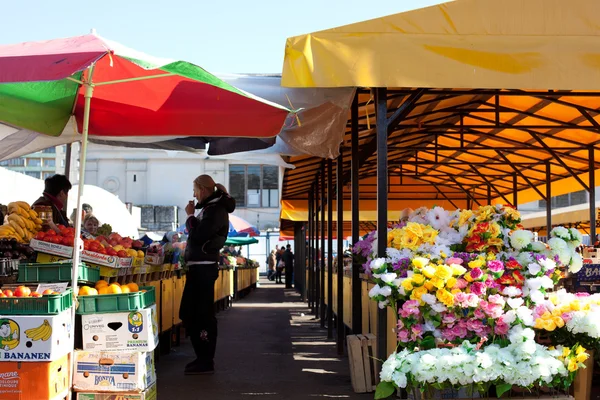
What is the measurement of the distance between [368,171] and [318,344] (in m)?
8.52

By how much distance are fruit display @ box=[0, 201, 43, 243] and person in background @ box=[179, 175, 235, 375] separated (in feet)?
5.26

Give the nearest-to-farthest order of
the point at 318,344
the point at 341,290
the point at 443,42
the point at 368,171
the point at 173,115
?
the point at 443,42 < the point at 173,115 < the point at 341,290 < the point at 318,344 < the point at 368,171

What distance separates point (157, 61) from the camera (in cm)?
555

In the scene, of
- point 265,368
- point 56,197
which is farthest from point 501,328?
point 56,197

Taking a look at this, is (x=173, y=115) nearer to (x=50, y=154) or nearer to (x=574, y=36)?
(x=574, y=36)

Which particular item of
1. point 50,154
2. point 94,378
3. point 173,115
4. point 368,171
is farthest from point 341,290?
point 50,154

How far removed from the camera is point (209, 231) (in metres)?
8.52

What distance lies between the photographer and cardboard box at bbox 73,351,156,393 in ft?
18.4

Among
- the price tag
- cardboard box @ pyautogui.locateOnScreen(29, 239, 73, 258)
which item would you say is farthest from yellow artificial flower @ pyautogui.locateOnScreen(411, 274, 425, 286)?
cardboard box @ pyautogui.locateOnScreen(29, 239, 73, 258)

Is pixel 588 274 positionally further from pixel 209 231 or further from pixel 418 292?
pixel 209 231

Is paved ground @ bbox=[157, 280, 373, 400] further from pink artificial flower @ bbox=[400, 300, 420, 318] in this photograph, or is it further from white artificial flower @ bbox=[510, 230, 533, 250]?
white artificial flower @ bbox=[510, 230, 533, 250]

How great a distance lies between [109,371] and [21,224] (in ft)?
7.35

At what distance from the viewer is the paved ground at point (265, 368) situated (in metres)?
7.43

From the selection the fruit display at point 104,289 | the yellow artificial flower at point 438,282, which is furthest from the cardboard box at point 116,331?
the yellow artificial flower at point 438,282
